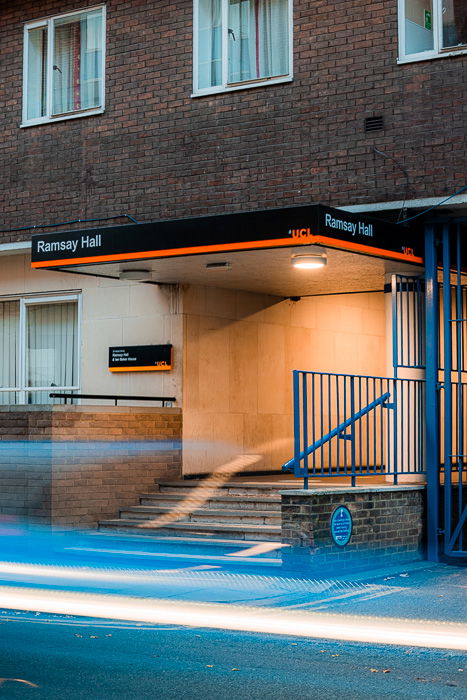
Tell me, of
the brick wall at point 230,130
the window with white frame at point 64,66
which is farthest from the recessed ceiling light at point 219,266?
the window with white frame at point 64,66

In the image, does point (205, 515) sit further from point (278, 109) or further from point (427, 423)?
point (278, 109)

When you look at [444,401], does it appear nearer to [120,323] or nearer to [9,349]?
[120,323]

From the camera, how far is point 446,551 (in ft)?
43.3

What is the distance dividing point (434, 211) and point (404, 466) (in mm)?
3087

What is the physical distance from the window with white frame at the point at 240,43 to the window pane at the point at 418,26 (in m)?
1.61

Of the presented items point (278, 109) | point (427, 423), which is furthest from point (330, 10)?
point (427, 423)

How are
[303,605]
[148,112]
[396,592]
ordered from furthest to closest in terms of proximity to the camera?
[148,112] → [396,592] → [303,605]

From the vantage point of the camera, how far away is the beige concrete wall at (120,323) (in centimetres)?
1555

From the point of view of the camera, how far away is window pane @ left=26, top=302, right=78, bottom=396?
17.0 meters

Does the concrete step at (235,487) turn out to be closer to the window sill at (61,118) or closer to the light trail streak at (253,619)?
the light trail streak at (253,619)

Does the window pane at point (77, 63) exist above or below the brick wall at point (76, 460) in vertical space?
above

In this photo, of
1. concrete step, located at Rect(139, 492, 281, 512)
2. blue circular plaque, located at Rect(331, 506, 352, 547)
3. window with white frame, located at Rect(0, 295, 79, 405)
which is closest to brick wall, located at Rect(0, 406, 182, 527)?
concrete step, located at Rect(139, 492, 281, 512)

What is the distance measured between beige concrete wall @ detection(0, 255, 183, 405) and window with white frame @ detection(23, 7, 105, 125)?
2412mm

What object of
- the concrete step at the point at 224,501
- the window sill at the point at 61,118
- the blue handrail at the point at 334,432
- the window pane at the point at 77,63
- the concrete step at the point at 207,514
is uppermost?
the window pane at the point at 77,63
